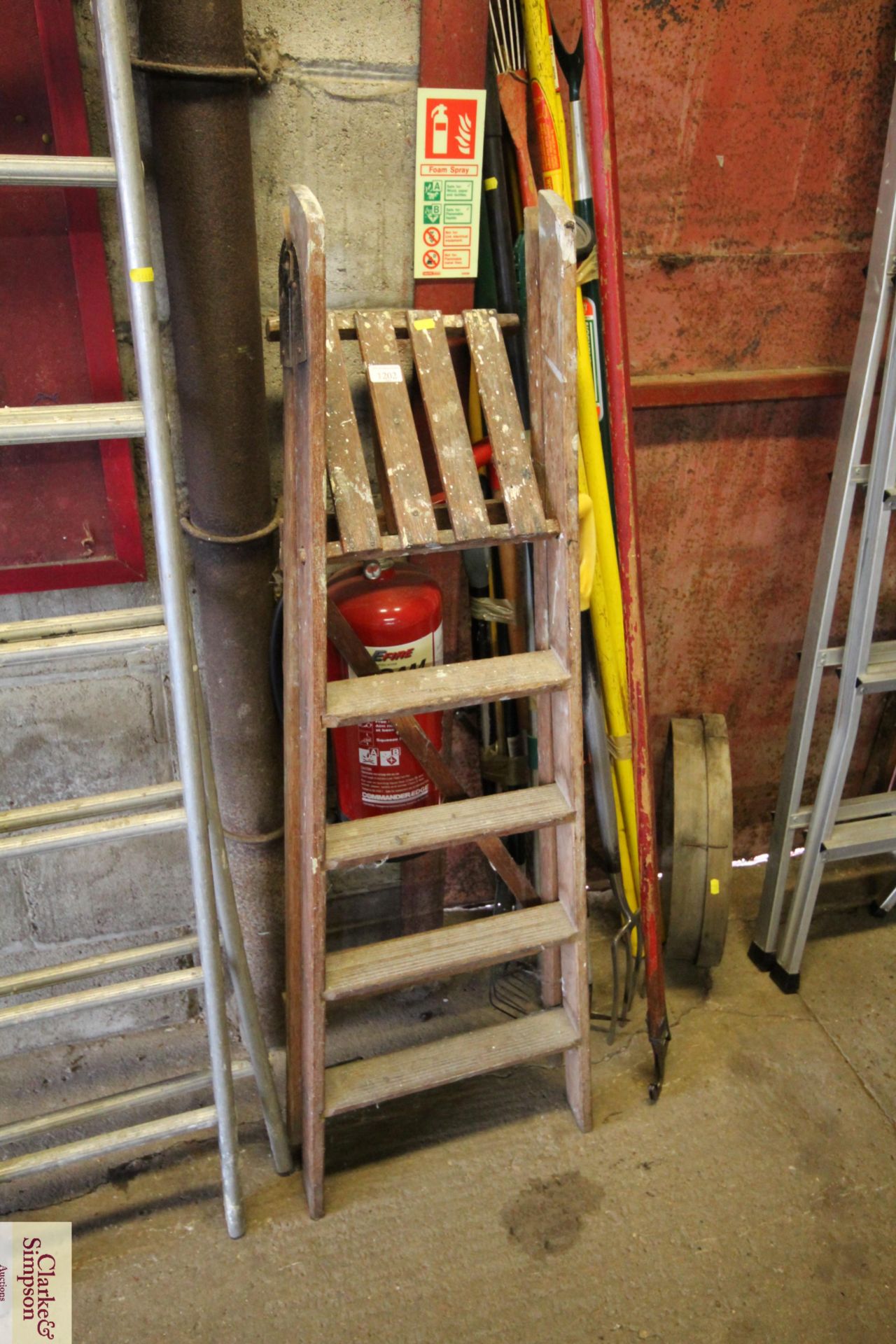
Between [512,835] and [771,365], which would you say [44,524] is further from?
[771,365]

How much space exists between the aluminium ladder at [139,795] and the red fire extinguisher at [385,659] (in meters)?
0.34

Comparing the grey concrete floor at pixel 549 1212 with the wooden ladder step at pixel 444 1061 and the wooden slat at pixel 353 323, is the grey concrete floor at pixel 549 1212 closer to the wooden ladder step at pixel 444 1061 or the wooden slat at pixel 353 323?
the wooden ladder step at pixel 444 1061

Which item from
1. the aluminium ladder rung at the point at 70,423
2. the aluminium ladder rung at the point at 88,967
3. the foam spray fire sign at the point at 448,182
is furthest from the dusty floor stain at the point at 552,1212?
the foam spray fire sign at the point at 448,182

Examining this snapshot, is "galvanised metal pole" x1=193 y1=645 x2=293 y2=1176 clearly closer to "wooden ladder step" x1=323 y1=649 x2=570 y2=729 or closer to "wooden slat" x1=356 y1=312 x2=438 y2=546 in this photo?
"wooden ladder step" x1=323 y1=649 x2=570 y2=729

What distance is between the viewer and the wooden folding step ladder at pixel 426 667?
1452mm

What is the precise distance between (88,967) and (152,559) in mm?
724

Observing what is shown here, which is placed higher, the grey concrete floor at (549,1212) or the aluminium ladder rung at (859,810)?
the aluminium ladder rung at (859,810)

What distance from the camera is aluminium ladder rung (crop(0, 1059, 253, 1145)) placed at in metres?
1.52

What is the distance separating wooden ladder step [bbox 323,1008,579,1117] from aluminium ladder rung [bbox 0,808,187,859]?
0.63 m

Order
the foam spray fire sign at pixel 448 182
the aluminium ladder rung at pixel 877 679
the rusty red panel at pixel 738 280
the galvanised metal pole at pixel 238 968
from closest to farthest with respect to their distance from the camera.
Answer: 1. the galvanised metal pole at pixel 238 968
2. the foam spray fire sign at pixel 448 182
3. the rusty red panel at pixel 738 280
4. the aluminium ladder rung at pixel 877 679

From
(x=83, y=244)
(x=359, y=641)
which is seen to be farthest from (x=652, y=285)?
(x=83, y=244)

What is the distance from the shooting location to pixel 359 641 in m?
1.66

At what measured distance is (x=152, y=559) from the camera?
5.70 feet

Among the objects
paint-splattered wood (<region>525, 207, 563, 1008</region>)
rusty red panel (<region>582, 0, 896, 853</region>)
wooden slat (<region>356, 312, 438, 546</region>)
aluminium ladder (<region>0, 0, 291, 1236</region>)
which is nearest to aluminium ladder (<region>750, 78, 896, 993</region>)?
rusty red panel (<region>582, 0, 896, 853</region>)
